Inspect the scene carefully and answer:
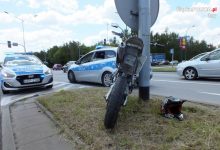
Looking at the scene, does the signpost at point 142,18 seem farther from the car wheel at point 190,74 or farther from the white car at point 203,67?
the car wheel at point 190,74

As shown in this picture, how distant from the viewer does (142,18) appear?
525cm

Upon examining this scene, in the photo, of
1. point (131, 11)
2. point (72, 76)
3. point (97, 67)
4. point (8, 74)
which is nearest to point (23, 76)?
point (8, 74)

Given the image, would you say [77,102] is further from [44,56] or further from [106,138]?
[44,56]

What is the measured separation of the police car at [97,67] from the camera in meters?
11.6

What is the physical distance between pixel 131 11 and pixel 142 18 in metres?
0.23

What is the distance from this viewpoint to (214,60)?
43.4 ft

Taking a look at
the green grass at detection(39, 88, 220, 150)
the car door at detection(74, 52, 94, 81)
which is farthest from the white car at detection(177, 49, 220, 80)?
the green grass at detection(39, 88, 220, 150)

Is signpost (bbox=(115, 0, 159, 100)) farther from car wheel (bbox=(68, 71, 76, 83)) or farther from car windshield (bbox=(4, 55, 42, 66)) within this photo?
car wheel (bbox=(68, 71, 76, 83))

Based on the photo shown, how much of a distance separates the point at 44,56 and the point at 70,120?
116670 mm

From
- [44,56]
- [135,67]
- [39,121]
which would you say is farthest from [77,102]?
[44,56]

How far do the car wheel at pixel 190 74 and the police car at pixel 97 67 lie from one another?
4415mm

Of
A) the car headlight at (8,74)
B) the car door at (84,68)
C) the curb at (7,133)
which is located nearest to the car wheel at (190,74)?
the car door at (84,68)

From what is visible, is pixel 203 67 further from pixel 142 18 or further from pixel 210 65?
pixel 142 18

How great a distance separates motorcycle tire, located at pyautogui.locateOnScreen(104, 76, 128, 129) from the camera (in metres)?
4.18
